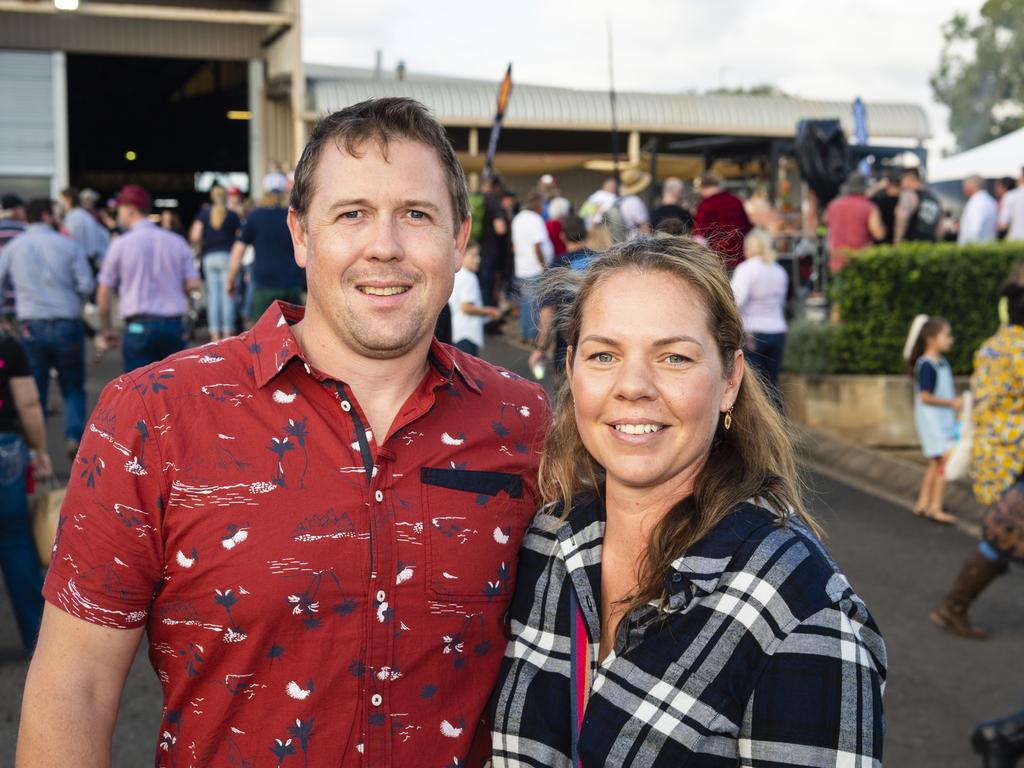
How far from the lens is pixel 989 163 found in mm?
22344

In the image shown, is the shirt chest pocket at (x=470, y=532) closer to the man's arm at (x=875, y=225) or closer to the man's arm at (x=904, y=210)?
the man's arm at (x=875, y=225)

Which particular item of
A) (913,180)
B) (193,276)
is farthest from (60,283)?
(913,180)

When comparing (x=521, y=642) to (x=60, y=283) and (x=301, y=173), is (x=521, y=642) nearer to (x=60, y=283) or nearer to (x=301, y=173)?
(x=301, y=173)

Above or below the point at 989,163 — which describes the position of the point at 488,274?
below

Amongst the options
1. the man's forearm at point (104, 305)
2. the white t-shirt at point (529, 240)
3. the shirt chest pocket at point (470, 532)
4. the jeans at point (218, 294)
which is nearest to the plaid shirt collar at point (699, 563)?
the shirt chest pocket at point (470, 532)

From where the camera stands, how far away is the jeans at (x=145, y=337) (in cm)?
923

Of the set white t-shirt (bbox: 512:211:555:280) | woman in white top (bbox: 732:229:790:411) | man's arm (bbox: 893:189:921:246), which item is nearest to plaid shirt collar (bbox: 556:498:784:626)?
woman in white top (bbox: 732:229:790:411)

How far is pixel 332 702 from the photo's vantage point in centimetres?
218

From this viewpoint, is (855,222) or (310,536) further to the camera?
(855,222)

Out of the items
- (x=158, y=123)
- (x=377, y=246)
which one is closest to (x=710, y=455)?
(x=377, y=246)

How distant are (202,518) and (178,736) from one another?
435mm

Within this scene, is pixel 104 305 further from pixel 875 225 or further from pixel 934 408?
pixel 875 225

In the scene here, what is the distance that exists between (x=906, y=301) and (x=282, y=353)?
9.35 meters

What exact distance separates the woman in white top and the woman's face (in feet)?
23.7
